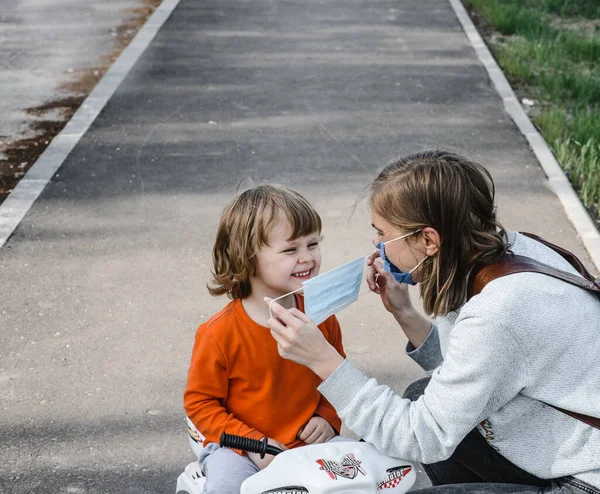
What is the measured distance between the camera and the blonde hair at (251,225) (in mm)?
2693

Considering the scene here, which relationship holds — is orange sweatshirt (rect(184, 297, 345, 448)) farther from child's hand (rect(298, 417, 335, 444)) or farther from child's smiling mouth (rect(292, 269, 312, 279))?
child's smiling mouth (rect(292, 269, 312, 279))

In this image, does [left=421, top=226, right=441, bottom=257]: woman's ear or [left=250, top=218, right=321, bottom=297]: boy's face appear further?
[left=250, top=218, right=321, bottom=297]: boy's face

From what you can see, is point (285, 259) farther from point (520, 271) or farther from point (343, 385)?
point (520, 271)

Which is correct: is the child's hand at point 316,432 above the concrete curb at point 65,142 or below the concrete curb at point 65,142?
above

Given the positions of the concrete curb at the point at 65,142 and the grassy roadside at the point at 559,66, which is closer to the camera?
the concrete curb at the point at 65,142

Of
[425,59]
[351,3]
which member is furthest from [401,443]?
[351,3]

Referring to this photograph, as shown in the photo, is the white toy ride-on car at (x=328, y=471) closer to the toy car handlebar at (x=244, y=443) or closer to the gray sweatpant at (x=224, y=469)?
the toy car handlebar at (x=244, y=443)

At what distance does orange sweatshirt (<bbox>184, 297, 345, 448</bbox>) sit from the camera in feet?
8.75

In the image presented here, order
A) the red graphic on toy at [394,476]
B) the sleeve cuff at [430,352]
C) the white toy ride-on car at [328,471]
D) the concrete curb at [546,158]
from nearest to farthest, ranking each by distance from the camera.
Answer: the white toy ride-on car at [328,471] < the red graphic on toy at [394,476] < the sleeve cuff at [430,352] < the concrete curb at [546,158]

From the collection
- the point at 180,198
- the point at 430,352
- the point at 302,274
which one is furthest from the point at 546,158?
the point at 302,274

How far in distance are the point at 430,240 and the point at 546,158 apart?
443 cm

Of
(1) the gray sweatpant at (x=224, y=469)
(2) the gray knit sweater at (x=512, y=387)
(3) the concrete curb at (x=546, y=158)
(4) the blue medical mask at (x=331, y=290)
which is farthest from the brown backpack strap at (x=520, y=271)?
(3) the concrete curb at (x=546, y=158)

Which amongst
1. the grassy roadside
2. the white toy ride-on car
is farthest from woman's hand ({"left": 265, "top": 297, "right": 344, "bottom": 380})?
the grassy roadside

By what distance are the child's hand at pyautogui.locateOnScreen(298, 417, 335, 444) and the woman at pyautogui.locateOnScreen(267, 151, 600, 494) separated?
0.40 m
